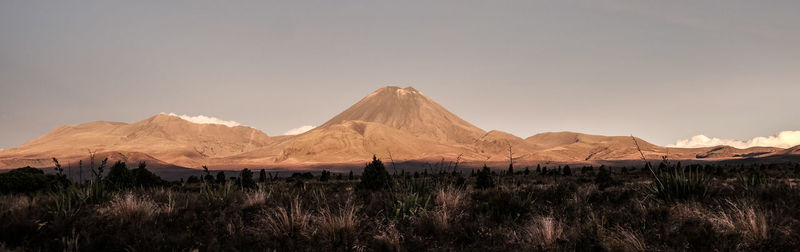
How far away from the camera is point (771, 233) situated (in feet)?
20.4

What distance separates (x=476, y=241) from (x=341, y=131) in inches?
5955

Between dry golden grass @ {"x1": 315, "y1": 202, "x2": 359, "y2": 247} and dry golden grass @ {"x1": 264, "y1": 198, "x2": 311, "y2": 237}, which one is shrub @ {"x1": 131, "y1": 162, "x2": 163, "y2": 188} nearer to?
dry golden grass @ {"x1": 264, "y1": 198, "x2": 311, "y2": 237}

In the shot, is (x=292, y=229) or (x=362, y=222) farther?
(x=362, y=222)

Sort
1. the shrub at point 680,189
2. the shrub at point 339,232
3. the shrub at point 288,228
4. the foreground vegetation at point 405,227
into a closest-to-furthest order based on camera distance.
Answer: the foreground vegetation at point 405,227 → the shrub at point 339,232 → the shrub at point 288,228 → the shrub at point 680,189

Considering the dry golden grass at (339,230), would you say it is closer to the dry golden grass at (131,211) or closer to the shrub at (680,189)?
the dry golden grass at (131,211)

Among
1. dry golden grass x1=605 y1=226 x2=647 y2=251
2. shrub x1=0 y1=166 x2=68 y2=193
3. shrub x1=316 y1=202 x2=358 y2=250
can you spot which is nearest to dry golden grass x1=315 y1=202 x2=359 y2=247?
shrub x1=316 y1=202 x2=358 y2=250

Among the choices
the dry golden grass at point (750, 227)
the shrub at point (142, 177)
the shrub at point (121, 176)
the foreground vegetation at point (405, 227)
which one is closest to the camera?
the dry golden grass at point (750, 227)

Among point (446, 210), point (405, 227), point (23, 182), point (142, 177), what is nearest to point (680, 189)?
point (446, 210)

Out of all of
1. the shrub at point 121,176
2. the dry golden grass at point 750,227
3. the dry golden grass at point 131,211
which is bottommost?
the dry golden grass at point 750,227

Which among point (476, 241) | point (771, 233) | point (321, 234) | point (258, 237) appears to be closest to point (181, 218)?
point (258, 237)

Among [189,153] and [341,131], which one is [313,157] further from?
[189,153]

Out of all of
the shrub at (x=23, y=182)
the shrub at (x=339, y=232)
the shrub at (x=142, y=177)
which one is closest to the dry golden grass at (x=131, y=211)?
the shrub at (x=339, y=232)

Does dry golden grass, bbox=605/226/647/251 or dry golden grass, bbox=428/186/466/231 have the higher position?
dry golden grass, bbox=428/186/466/231

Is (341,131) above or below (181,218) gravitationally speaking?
above
